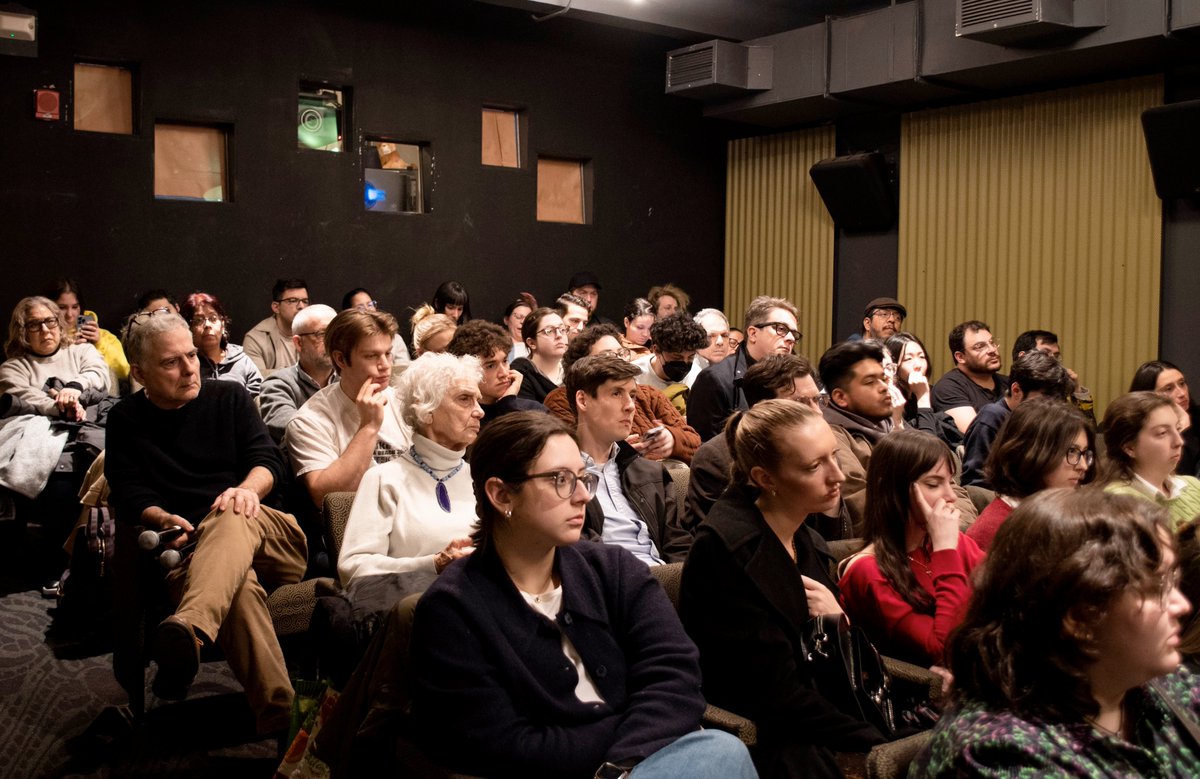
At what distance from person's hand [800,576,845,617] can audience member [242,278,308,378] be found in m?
4.78

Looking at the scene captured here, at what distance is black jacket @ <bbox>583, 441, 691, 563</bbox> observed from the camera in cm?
343

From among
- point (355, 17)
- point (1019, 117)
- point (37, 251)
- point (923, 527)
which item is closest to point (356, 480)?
point (923, 527)

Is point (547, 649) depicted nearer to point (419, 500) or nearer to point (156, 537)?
point (419, 500)

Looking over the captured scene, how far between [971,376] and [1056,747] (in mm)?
5157

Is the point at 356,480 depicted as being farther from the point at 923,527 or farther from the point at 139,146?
the point at 139,146

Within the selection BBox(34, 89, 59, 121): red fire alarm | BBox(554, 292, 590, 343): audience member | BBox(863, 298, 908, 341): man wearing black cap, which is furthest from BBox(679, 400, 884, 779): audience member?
BBox(34, 89, 59, 121): red fire alarm

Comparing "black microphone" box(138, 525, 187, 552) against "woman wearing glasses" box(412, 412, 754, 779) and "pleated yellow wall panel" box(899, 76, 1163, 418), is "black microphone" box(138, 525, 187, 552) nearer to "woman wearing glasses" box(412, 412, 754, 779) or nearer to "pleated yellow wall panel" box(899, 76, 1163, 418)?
"woman wearing glasses" box(412, 412, 754, 779)

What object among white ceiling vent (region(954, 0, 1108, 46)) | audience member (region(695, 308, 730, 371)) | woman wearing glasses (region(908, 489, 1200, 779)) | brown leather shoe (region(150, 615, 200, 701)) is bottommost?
brown leather shoe (region(150, 615, 200, 701))

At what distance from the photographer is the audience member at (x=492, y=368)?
161 inches

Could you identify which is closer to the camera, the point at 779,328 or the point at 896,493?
the point at 896,493

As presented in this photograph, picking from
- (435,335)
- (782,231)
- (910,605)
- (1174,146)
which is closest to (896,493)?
(910,605)

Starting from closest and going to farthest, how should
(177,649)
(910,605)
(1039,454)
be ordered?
(910,605) < (177,649) < (1039,454)

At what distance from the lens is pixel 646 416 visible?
14.4ft

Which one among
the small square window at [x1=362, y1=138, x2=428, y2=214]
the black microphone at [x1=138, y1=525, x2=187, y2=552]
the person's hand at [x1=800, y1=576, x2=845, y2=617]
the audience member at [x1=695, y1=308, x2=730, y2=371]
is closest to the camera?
the person's hand at [x1=800, y1=576, x2=845, y2=617]
